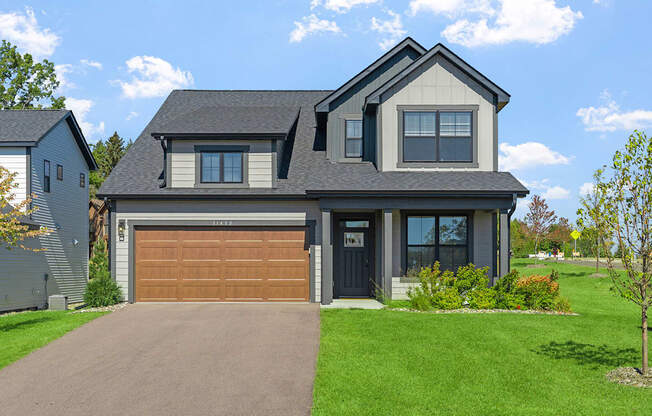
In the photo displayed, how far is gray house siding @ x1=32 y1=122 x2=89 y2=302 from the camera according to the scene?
2053 cm

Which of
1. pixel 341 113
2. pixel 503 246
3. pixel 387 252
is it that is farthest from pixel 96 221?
pixel 503 246

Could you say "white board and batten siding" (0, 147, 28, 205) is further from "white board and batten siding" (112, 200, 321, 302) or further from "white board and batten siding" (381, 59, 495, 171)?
"white board and batten siding" (381, 59, 495, 171)

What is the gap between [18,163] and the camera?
63.6 ft

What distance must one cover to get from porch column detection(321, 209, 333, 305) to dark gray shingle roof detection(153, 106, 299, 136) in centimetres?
307

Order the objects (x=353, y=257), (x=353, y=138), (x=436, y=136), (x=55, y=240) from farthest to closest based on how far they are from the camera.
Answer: (x=55, y=240)
(x=353, y=138)
(x=353, y=257)
(x=436, y=136)

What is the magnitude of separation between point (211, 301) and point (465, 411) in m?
10.6

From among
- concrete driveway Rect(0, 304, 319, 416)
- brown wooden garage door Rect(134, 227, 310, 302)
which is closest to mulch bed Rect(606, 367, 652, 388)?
concrete driveway Rect(0, 304, 319, 416)

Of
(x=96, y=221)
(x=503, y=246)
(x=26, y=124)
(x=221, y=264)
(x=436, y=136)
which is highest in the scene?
(x=26, y=124)

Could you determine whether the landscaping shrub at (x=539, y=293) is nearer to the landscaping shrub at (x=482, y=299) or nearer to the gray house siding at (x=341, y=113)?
the landscaping shrub at (x=482, y=299)

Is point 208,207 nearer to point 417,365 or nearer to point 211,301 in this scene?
point 211,301

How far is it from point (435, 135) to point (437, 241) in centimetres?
320

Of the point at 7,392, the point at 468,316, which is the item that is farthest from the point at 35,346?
the point at 468,316

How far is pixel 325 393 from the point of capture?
7.66 meters

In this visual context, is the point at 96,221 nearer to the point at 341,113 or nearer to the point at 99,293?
the point at 99,293
